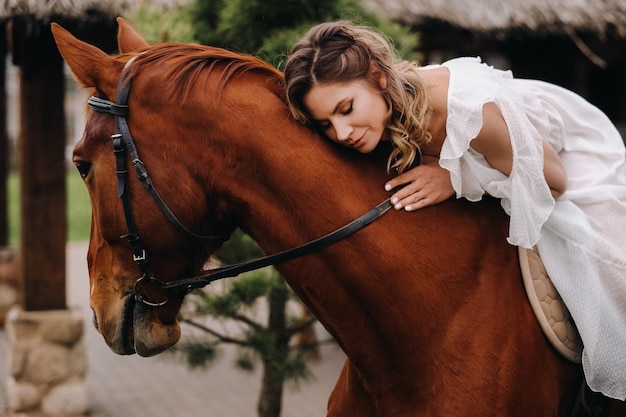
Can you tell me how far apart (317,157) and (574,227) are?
2.34 feet

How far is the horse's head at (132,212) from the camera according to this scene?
2045mm

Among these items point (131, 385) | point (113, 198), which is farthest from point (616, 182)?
point (131, 385)

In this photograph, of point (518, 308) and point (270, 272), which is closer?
point (518, 308)

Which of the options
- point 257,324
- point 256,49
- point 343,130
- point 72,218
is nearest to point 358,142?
point 343,130

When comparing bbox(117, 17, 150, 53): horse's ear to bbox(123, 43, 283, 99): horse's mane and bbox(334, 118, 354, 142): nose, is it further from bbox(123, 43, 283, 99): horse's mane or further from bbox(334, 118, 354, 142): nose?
bbox(334, 118, 354, 142): nose

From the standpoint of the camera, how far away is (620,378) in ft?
6.81

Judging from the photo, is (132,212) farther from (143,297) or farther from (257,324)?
(257,324)

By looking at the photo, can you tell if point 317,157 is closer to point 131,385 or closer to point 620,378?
point 620,378

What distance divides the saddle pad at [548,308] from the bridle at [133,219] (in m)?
0.41

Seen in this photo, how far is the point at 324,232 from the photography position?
Result: 2074mm

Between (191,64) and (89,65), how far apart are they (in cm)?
27

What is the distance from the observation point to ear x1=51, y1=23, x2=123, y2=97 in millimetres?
2059

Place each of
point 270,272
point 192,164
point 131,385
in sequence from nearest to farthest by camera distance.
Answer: point 192,164
point 270,272
point 131,385

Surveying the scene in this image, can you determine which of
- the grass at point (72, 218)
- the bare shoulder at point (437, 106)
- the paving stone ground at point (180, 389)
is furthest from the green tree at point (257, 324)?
the grass at point (72, 218)
